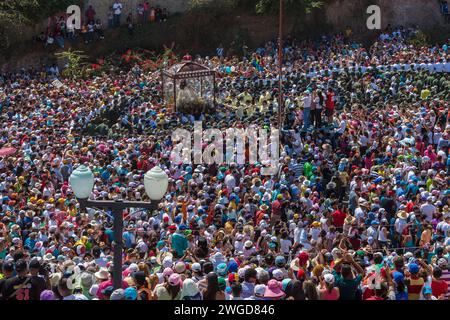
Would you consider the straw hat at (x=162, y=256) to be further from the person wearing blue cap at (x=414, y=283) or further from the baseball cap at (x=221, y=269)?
the person wearing blue cap at (x=414, y=283)

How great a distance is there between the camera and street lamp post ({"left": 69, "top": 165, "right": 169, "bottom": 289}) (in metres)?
9.98

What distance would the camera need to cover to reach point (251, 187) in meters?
18.8

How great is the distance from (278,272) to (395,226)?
5.58 metres

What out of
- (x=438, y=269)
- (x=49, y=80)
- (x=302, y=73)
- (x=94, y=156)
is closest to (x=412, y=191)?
(x=438, y=269)

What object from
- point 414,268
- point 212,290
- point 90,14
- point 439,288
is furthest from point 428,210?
point 90,14

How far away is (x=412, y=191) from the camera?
705 inches

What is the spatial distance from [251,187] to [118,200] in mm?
8922

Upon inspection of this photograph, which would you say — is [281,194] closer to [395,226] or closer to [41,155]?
[395,226]

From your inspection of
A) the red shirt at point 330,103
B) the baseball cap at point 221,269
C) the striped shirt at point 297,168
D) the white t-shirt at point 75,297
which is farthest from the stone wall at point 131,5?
the white t-shirt at point 75,297

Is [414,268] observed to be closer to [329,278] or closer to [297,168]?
[329,278]

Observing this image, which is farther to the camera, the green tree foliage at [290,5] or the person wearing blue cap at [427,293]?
the green tree foliage at [290,5]

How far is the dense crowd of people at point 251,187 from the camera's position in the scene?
11.3 m

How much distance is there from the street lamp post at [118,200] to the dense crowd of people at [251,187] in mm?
393

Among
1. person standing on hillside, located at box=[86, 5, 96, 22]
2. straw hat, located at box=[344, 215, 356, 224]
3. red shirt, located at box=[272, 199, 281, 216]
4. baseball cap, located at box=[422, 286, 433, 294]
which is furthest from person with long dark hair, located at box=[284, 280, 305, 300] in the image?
person standing on hillside, located at box=[86, 5, 96, 22]
